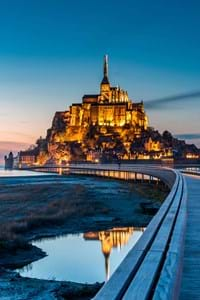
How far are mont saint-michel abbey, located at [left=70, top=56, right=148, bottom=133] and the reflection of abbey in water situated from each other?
14193 cm

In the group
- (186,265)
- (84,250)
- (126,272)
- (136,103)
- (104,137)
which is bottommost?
(84,250)

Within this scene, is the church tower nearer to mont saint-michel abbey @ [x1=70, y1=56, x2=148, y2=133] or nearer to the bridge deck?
mont saint-michel abbey @ [x1=70, y1=56, x2=148, y2=133]

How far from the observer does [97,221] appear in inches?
803

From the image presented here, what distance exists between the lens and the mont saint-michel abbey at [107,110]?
160 meters

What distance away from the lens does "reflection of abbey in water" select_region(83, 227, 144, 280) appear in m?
14.5

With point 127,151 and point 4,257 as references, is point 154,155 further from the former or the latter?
point 4,257

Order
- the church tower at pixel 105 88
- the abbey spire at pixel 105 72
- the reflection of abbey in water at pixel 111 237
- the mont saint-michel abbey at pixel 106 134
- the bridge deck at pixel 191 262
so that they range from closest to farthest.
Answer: the bridge deck at pixel 191 262, the reflection of abbey in water at pixel 111 237, the mont saint-michel abbey at pixel 106 134, the church tower at pixel 105 88, the abbey spire at pixel 105 72

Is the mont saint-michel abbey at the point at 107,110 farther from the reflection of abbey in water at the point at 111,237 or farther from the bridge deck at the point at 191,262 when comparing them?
the bridge deck at the point at 191,262

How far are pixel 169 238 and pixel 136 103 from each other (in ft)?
572

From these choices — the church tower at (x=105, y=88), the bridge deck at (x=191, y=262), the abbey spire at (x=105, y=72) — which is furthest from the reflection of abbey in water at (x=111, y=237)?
the abbey spire at (x=105, y=72)

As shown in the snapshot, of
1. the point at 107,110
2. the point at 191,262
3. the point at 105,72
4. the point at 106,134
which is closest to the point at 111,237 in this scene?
the point at 191,262

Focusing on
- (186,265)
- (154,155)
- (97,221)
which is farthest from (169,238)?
(154,155)

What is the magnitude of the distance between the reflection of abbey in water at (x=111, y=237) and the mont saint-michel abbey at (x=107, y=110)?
466 ft

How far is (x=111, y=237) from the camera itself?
16.5 metres
